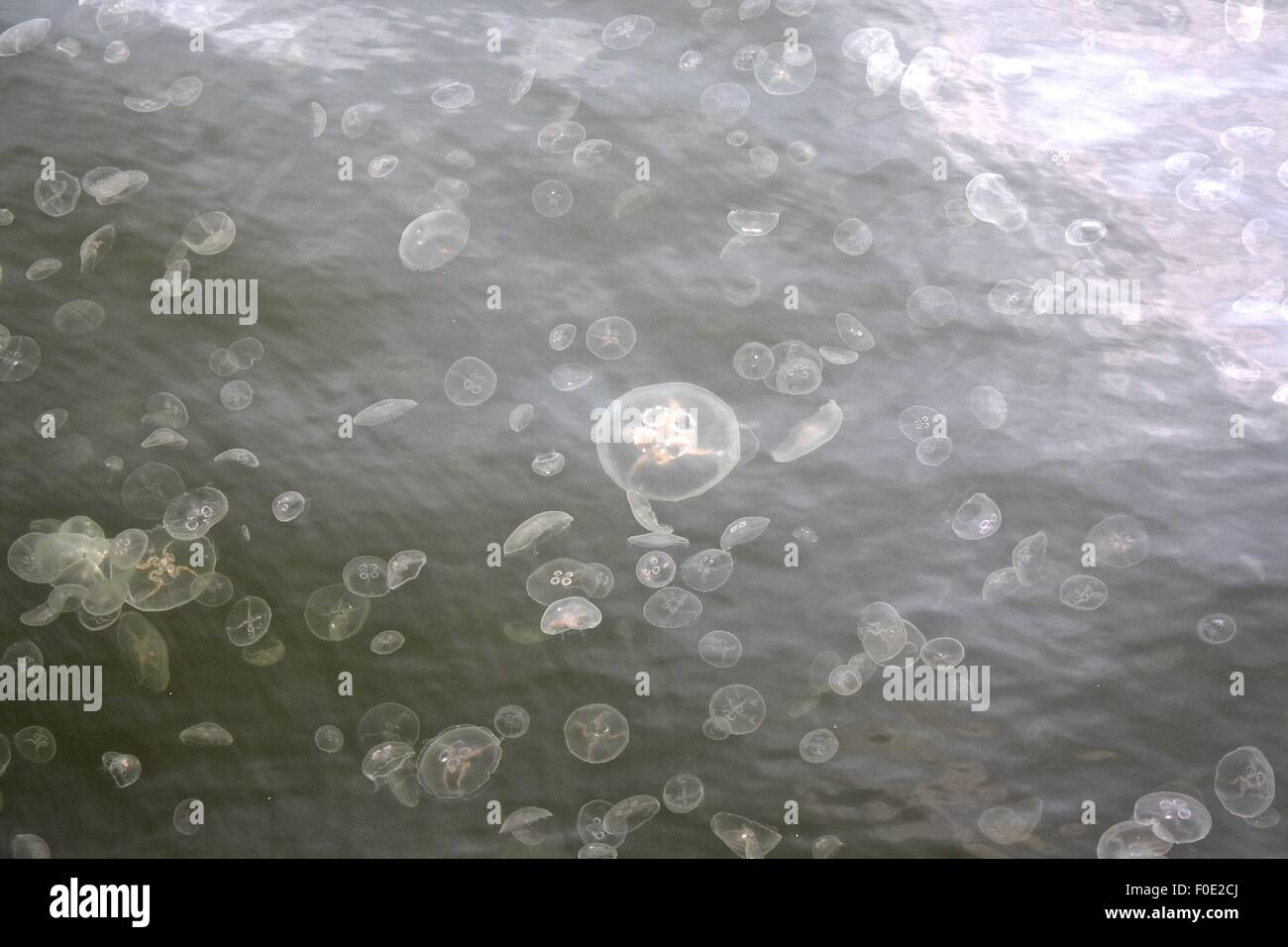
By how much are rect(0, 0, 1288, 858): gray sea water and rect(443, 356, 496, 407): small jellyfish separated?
0.05m

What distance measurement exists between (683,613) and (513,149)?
1.69 m

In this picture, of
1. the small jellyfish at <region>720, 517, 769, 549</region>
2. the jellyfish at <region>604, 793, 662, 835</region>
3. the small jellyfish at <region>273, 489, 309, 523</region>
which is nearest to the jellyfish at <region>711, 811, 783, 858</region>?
the jellyfish at <region>604, 793, 662, 835</region>

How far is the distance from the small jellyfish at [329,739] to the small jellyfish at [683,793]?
1.04m

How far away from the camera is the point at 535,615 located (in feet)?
10.2

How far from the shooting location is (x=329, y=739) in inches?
120

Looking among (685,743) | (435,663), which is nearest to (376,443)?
(435,663)

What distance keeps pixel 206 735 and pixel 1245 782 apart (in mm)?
3310

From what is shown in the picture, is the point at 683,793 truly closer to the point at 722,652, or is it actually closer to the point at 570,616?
the point at 722,652

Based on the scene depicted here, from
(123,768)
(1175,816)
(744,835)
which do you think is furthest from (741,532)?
(123,768)

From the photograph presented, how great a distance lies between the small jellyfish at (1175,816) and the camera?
3.00 meters

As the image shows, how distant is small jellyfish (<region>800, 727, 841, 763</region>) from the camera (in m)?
3.04

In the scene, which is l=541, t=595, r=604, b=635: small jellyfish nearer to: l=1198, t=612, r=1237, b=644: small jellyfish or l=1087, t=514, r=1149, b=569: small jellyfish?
l=1087, t=514, r=1149, b=569: small jellyfish

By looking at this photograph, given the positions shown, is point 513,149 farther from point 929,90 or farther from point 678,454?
point 929,90

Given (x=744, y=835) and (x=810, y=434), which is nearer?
(x=744, y=835)
